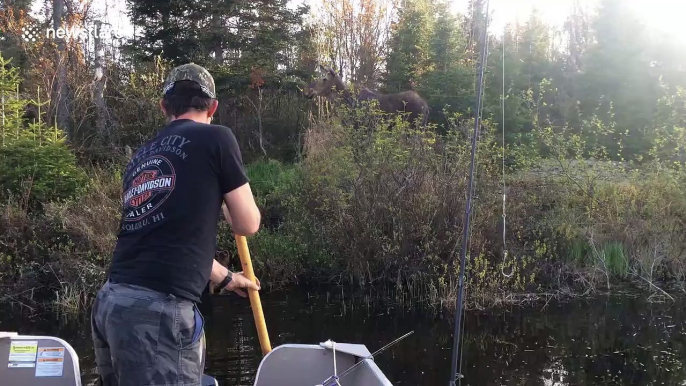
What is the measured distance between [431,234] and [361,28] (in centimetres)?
1356

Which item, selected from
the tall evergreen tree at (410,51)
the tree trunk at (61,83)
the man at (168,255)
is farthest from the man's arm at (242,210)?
the tall evergreen tree at (410,51)

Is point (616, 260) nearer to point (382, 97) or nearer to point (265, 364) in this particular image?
point (382, 97)

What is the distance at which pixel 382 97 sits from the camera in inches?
601

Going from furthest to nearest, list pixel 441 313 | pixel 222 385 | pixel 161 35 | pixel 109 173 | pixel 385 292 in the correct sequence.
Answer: pixel 161 35
pixel 109 173
pixel 385 292
pixel 441 313
pixel 222 385

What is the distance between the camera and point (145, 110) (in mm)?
15570

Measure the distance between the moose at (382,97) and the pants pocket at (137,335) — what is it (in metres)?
12.0

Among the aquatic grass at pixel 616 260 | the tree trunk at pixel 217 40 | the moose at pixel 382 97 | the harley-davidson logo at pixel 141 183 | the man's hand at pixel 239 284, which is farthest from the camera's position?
the tree trunk at pixel 217 40

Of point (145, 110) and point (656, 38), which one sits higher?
point (656, 38)

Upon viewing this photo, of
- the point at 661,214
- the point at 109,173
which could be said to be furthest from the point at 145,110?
the point at 661,214

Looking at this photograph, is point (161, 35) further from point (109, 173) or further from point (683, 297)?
point (683, 297)

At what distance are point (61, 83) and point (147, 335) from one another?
48.3 ft

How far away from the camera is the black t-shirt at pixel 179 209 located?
2.42 meters

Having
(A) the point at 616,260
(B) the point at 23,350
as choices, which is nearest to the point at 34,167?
(B) the point at 23,350

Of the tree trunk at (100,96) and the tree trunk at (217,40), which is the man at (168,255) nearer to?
the tree trunk at (217,40)
